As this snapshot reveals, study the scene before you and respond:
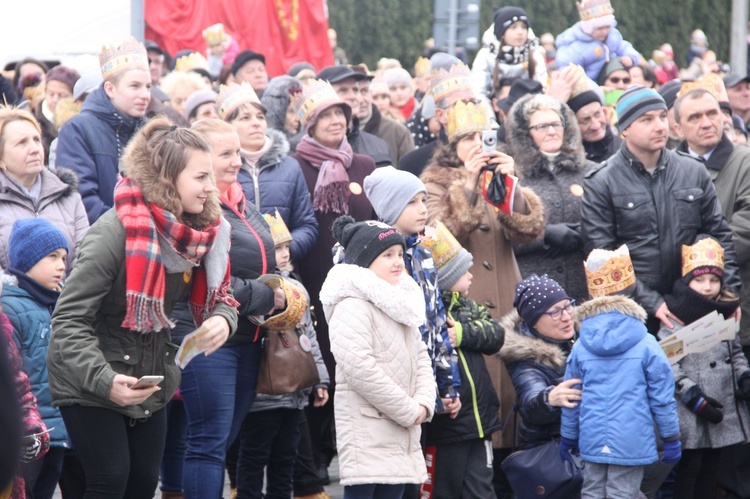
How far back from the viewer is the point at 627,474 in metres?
6.02

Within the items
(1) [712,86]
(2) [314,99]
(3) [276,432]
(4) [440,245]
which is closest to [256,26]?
(1) [712,86]

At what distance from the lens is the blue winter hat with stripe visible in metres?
7.14

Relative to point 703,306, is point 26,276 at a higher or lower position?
higher

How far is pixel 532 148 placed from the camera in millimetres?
7699

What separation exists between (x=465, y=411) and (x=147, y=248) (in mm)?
2182

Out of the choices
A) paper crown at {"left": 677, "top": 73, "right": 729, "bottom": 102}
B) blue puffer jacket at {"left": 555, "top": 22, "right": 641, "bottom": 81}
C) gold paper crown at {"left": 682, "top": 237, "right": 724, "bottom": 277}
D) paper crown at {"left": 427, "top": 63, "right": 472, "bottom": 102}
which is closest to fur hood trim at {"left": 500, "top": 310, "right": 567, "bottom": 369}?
gold paper crown at {"left": 682, "top": 237, "right": 724, "bottom": 277}

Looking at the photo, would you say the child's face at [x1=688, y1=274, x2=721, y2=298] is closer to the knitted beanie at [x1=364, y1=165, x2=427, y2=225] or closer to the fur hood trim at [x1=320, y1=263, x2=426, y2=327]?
Answer: the knitted beanie at [x1=364, y1=165, x2=427, y2=225]

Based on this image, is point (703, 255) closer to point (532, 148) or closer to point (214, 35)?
point (532, 148)

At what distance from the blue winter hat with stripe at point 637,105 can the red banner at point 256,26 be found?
848 centimetres

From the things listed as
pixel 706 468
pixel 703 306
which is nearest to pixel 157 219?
pixel 703 306

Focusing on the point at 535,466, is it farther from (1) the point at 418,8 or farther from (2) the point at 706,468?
(1) the point at 418,8

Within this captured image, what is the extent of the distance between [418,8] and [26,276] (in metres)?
18.8

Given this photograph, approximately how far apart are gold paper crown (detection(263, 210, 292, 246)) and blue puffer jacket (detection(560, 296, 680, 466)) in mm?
1674

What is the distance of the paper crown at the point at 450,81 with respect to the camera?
846 cm
